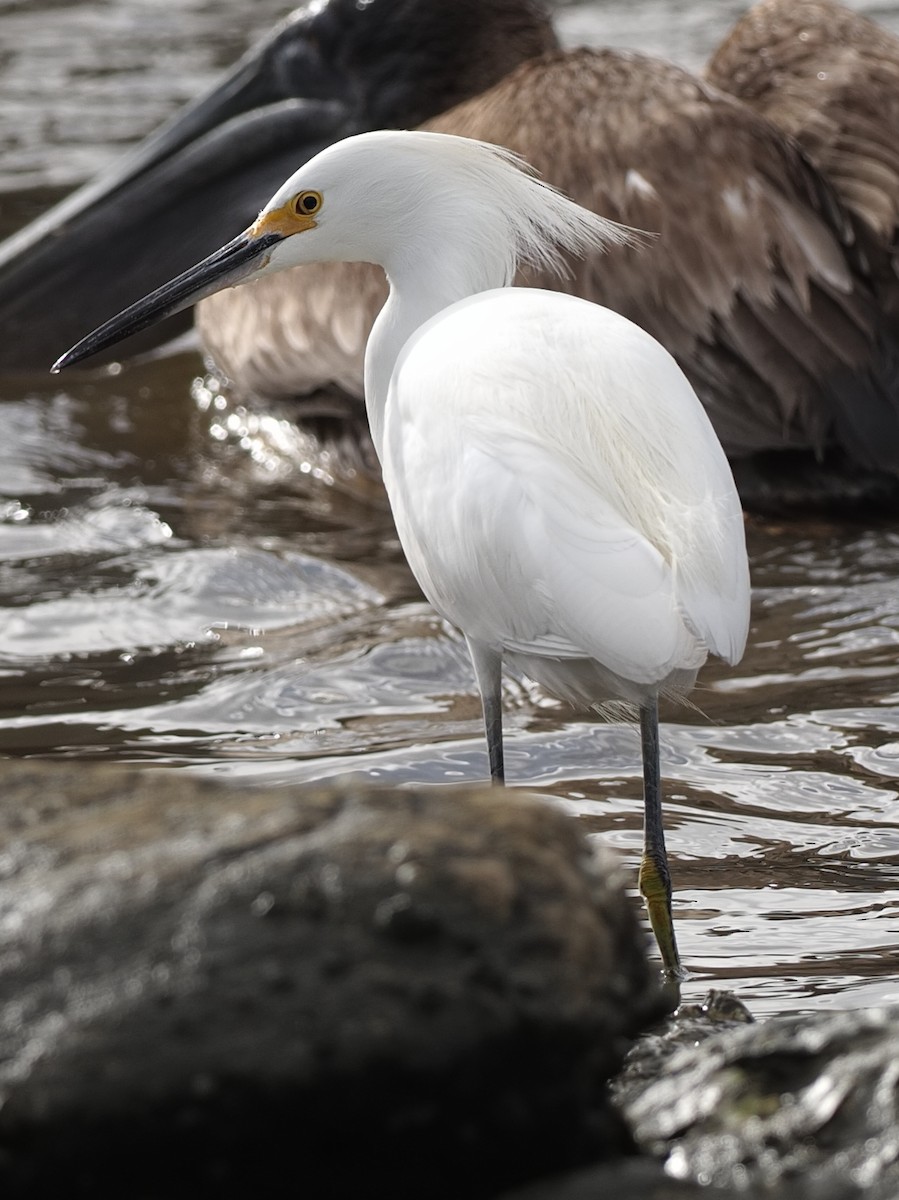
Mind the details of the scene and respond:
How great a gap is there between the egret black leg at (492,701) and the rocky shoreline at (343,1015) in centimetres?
125

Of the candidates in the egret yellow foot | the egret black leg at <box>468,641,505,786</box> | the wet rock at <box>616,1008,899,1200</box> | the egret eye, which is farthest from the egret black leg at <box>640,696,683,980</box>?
the egret eye

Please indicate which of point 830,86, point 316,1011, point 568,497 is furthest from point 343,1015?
point 830,86

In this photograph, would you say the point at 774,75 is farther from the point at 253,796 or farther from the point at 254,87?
the point at 253,796

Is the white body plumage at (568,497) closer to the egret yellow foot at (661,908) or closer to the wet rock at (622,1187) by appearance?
the egret yellow foot at (661,908)

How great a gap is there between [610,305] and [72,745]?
6.68 ft

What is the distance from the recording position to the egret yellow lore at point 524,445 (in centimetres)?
306

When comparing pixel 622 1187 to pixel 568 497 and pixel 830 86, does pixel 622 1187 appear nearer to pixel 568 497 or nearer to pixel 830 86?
pixel 568 497

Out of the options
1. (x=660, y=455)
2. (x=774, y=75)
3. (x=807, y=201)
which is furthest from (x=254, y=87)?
(x=660, y=455)

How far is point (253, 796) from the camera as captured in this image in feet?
7.61

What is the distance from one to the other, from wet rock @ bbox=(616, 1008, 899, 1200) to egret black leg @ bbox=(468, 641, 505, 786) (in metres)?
1.11

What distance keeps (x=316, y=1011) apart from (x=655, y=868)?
128cm

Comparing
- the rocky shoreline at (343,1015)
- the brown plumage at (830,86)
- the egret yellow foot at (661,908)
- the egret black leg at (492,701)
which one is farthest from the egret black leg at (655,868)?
the brown plumage at (830,86)

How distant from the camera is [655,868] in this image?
3.25 metres

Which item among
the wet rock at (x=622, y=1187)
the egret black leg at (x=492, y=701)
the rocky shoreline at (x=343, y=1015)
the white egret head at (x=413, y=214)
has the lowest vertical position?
the egret black leg at (x=492, y=701)
